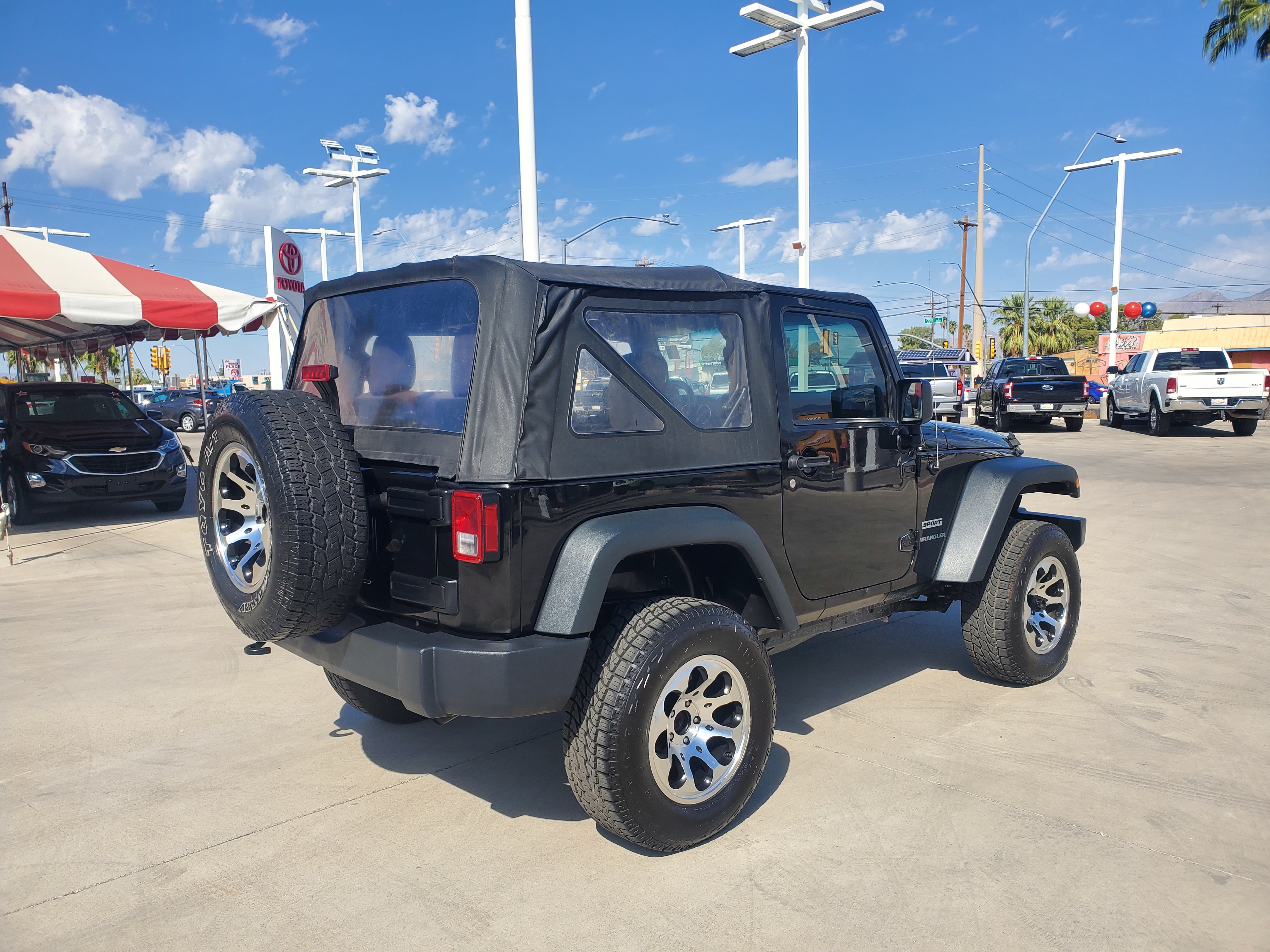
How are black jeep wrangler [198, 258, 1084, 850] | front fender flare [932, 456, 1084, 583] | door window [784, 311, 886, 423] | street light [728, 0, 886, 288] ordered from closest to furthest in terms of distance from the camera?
black jeep wrangler [198, 258, 1084, 850], door window [784, 311, 886, 423], front fender flare [932, 456, 1084, 583], street light [728, 0, 886, 288]

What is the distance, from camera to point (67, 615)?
6.36 metres

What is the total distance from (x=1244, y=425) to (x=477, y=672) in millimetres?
20787

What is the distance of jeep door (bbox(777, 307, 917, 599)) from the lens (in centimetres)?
360

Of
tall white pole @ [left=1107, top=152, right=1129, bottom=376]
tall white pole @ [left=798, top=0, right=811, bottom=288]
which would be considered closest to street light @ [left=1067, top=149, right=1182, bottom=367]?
tall white pole @ [left=1107, top=152, right=1129, bottom=376]

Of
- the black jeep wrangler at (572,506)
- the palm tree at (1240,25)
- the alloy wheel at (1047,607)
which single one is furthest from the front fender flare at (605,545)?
the palm tree at (1240,25)

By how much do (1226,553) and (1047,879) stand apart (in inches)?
247

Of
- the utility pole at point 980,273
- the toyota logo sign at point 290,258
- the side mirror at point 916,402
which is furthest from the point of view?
the utility pole at point 980,273

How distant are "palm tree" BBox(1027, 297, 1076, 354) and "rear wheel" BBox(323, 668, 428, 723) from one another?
218 feet

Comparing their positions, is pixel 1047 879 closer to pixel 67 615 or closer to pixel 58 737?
pixel 58 737

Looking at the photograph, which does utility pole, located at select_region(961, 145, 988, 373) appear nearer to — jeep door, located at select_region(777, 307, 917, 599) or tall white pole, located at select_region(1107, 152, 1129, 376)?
tall white pole, located at select_region(1107, 152, 1129, 376)

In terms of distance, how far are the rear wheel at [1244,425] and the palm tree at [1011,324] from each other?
45345 mm

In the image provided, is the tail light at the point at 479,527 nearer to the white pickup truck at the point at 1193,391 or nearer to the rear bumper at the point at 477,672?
the rear bumper at the point at 477,672

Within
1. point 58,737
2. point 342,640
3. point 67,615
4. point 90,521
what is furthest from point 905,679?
point 90,521

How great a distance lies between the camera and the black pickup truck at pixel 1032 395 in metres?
20.9
